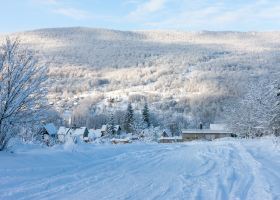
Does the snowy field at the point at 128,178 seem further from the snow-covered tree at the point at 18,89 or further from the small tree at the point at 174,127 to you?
the small tree at the point at 174,127

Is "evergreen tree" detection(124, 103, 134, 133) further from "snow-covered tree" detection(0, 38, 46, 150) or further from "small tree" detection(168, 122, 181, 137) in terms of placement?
"snow-covered tree" detection(0, 38, 46, 150)

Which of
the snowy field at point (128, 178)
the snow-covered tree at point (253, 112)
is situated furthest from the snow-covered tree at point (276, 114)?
the snowy field at point (128, 178)

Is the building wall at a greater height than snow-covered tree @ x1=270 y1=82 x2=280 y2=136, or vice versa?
snow-covered tree @ x1=270 y1=82 x2=280 y2=136

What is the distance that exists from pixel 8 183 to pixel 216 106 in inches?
5692

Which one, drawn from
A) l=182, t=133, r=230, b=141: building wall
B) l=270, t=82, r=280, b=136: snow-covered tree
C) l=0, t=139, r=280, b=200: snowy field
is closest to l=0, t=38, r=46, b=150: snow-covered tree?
l=0, t=139, r=280, b=200: snowy field

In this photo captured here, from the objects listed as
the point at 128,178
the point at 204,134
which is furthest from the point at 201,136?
the point at 128,178

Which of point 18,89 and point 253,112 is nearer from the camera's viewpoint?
point 18,89

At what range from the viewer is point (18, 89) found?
1190cm

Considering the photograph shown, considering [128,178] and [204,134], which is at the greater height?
[128,178]

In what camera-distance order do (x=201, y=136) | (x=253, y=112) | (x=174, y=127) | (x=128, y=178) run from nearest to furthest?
(x=128, y=178) < (x=253, y=112) < (x=201, y=136) < (x=174, y=127)

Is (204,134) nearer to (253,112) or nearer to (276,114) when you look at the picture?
(253,112)

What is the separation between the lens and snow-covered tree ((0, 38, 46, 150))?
11.7 meters

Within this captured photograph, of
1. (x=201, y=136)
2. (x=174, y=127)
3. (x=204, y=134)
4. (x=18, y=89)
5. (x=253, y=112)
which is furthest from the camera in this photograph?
(x=174, y=127)

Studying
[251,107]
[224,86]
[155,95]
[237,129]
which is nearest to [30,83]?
[251,107]
